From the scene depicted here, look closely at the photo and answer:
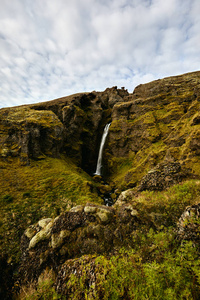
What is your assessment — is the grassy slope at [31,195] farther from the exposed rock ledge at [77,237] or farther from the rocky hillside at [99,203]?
the exposed rock ledge at [77,237]

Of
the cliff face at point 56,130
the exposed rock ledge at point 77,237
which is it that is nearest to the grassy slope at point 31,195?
the cliff face at point 56,130

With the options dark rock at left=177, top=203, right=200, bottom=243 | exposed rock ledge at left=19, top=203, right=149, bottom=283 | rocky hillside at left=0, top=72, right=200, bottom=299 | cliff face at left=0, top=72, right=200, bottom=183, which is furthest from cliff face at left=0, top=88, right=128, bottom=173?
dark rock at left=177, top=203, right=200, bottom=243

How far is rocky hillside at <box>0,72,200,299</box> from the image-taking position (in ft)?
14.4

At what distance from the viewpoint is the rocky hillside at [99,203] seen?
14.4 feet

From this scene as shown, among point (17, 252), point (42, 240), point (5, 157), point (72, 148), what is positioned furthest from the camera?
point (72, 148)

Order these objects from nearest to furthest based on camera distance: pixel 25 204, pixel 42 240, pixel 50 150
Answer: pixel 42 240
pixel 25 204
pixel 50 150

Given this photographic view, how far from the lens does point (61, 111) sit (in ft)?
148

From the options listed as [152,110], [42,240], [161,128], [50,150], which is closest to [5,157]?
[50,150]

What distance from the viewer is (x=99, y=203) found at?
1838cm

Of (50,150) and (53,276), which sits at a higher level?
(50,150)

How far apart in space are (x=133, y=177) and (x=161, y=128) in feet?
53.4

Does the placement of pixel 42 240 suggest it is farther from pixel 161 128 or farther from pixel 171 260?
pixel 161 128

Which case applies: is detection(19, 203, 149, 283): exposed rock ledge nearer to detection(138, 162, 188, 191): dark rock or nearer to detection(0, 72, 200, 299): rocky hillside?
detection(0, 72, 200, 299): rocky hillside

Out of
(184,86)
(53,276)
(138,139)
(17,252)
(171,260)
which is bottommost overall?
(17,252)
